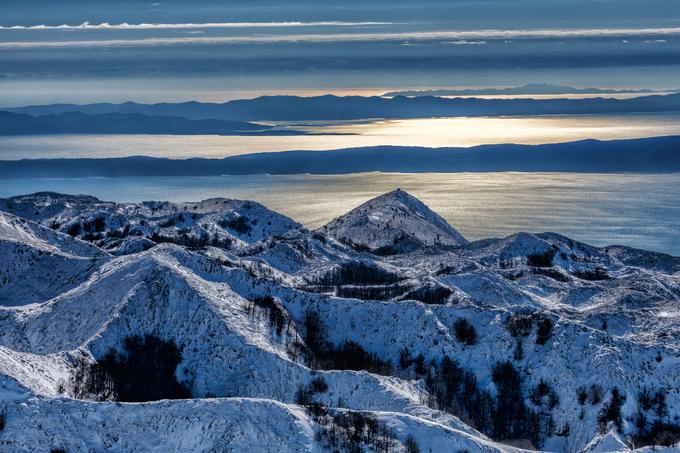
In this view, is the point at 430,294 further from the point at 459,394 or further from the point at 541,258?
the point at 541,258

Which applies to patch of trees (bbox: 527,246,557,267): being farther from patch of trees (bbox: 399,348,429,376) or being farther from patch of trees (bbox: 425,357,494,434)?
patch of trees (bbox: 425,357,494,434)

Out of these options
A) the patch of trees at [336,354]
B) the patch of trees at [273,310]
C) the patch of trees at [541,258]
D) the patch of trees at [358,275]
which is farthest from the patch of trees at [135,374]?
the patch of trees at [541,258]

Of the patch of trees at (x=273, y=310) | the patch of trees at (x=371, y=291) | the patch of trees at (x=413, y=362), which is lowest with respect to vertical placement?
the patch of trees at (x=413, y=362)

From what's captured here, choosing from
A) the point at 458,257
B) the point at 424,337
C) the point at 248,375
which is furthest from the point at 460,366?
the point at 458,257

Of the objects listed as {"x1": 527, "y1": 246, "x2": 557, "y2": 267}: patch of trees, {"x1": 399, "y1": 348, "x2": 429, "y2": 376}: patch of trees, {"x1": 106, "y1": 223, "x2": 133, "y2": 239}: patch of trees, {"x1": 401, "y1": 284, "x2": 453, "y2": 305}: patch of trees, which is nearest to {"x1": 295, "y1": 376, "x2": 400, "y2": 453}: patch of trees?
{"x1": 399, "y1": 348, "x2": 429, "y2": 376}: patch of trees

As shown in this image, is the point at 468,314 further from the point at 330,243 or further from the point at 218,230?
the point at 218,230

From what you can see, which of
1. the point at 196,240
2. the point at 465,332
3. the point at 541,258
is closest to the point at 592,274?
the point at 541,258

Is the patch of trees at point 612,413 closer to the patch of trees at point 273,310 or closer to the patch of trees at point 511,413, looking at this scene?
the patch of trees at point 511,413
